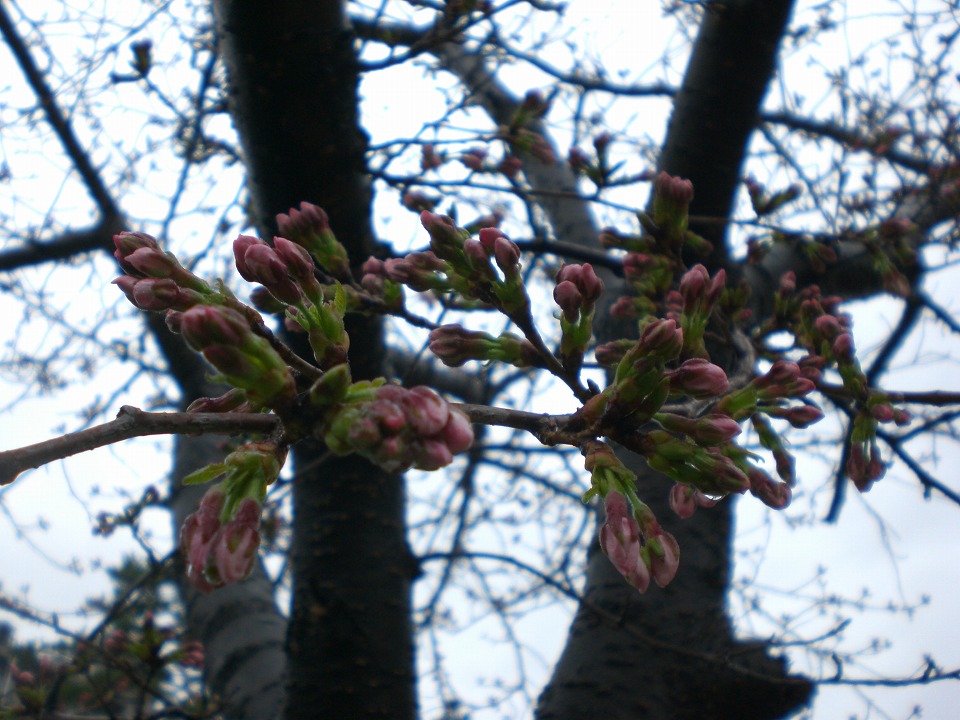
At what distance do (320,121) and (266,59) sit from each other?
20 cm

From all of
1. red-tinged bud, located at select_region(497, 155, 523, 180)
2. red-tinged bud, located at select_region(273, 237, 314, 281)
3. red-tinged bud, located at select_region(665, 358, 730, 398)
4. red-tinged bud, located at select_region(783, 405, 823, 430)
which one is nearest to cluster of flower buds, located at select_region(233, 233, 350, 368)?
red-tinged bud, located at select_region(273, 237, 314, 281)

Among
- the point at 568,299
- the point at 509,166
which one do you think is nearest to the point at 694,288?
the point at 568,299

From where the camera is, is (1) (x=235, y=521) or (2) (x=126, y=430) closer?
(2) (x=126, y=430)

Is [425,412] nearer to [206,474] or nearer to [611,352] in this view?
[206,474]

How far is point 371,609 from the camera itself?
2107 mm

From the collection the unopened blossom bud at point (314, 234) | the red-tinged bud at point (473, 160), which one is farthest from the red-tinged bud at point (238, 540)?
the red-tinged bud at point (473, 160)

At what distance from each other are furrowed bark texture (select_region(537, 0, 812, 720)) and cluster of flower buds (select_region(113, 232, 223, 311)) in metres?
1.20

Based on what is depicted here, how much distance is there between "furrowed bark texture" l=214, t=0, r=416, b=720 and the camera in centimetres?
179

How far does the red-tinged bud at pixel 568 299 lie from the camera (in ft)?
3.28

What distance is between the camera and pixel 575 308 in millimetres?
1009

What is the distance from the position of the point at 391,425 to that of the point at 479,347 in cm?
49

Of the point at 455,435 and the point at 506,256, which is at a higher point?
the point at 506,256

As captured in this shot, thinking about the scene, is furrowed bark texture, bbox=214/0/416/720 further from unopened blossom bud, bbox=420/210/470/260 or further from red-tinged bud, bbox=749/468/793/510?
red-tinged bud, bbox=749/468/793/510

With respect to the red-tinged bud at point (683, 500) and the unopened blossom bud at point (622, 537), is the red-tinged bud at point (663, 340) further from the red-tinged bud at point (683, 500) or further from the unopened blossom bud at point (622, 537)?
the red-tinged bud at point (683, 500)
